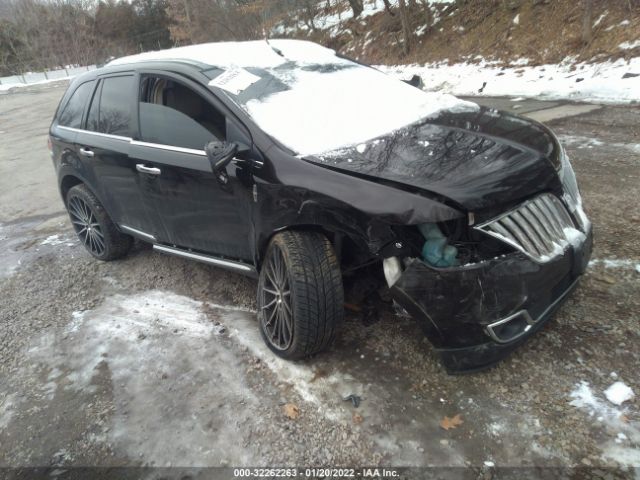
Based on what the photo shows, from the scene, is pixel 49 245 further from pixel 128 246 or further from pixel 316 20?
pixel 316 20

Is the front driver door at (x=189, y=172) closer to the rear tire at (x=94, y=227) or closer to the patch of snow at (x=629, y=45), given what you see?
the rear tire at (x=94, y=227)

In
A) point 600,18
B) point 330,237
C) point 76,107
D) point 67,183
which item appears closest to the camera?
point 330,237

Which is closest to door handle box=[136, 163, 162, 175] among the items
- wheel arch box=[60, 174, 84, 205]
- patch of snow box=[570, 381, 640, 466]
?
wheel arch box=[60, 174, 84, 205]

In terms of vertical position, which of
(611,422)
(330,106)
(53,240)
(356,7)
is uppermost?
(356,7)

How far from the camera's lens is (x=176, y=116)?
3141mm

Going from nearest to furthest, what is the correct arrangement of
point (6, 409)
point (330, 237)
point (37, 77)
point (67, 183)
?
point (330, 237) < point (6, 409) < point (67, 183) < point (37, 77)

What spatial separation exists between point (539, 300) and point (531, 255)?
257 mm

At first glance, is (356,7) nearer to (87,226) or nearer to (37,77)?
(87,226)

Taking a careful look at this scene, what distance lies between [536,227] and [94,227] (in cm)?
387

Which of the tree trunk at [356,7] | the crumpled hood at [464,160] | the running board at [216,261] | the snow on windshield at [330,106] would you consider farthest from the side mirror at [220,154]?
the tree trunk at [356,7]

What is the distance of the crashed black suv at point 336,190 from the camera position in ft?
7.07

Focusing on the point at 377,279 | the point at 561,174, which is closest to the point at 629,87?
the point at 561,174

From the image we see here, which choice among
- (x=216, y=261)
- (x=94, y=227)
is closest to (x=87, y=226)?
(x=94, y=227)

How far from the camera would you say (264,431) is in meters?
2.32
